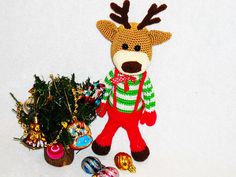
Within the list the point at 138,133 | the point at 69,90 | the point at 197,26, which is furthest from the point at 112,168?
the point at 197,26

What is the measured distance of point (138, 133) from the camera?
1.54 meters

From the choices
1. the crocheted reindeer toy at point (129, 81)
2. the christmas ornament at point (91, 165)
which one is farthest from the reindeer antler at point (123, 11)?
the christmas ornament at point (91, 165)

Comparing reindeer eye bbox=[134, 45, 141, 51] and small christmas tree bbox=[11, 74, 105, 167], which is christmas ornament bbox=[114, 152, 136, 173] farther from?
reindeer eye bbox=[134, 45, 141, 51]

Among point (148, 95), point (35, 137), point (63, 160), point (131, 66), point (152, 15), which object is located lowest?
point (63, 160)

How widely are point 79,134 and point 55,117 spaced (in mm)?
96

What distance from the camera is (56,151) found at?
4.81 ft

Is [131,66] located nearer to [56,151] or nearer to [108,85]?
[108,85]

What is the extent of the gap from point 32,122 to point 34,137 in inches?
1.9

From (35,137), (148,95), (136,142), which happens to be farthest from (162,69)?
(35,137)

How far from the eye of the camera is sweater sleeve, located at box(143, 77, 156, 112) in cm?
147

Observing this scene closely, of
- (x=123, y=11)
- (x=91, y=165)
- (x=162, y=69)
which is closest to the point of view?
(x=123, y=11)

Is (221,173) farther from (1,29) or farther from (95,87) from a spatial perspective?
(1,29)

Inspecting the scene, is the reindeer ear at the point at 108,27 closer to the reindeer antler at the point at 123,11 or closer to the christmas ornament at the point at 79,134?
the reindeer antler at the point at 123,11

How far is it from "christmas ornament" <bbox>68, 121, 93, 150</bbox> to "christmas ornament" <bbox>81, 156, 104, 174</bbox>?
0.18 ft
